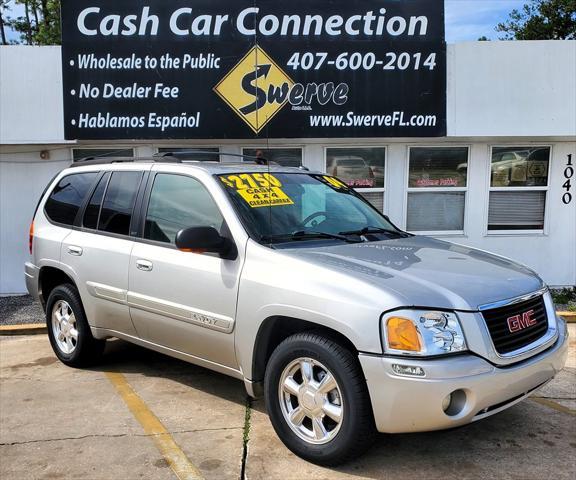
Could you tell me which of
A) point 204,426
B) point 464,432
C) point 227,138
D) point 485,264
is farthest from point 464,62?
point 204,426

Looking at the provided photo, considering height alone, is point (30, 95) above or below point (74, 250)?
above

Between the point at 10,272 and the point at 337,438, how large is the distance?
702 centimetres

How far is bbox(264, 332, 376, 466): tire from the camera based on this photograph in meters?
3.13

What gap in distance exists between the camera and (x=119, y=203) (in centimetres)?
485

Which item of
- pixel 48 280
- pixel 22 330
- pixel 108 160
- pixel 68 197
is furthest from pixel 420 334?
pixel 22 330

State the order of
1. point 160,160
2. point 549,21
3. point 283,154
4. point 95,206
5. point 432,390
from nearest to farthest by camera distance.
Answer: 1. point 432,390
2. point 160,160
3. point 95,206
4. point 283,154
5. point 549,21

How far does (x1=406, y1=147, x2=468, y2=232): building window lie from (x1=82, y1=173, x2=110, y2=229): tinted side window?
517 centimetres

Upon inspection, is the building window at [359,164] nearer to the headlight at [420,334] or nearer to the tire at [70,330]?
the tire at [70,330]

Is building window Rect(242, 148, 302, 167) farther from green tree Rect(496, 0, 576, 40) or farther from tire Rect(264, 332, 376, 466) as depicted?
green tree Rect(496, 0, 576, 40)

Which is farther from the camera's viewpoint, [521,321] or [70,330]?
[70,330]

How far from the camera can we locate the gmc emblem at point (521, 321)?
3307 millimetres

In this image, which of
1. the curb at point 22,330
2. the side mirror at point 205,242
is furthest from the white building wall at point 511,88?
the curb at point 22,330

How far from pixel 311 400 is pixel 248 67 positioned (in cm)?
591

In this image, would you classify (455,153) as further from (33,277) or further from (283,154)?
(33,277)
